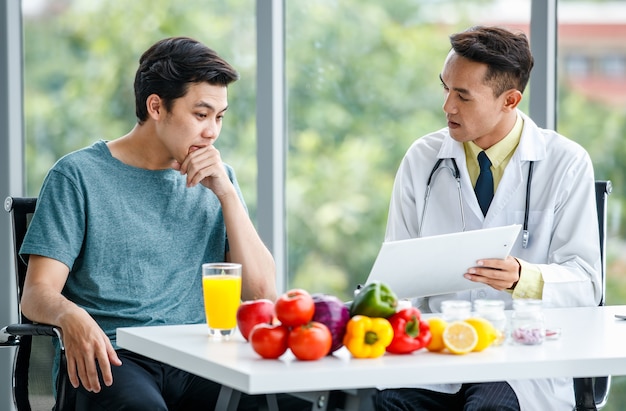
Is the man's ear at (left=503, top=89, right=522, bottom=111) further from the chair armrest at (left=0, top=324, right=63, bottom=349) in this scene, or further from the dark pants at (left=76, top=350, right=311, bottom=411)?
the chair armrest at (left=0, top=324, right=63, bottom=349)

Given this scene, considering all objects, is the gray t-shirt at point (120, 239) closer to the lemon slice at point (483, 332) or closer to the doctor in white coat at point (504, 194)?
the doctor in white coat at point (504, 194)

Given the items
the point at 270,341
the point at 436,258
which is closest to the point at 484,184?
the point at 436,258

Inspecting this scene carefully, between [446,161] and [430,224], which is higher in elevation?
[446,161]

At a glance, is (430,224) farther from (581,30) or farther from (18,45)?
(18,45)

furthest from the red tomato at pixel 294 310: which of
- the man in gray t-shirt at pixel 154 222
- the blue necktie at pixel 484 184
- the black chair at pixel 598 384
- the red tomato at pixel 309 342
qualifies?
the blue necktie at pixel 484 184

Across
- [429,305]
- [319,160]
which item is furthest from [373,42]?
[429,305]

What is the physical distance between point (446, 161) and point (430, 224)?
18 centimetres

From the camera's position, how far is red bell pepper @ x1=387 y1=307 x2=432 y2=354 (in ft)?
5.46

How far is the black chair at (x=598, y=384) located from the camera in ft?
7.22

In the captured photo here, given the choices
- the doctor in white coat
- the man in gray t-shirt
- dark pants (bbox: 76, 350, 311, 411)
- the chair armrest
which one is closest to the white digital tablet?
the doctor in white coat

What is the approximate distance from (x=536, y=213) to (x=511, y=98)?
346 millimetres

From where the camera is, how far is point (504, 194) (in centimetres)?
245

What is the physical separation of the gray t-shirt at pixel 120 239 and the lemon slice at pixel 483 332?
924 millimetres

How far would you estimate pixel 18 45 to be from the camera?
11.5 ft
